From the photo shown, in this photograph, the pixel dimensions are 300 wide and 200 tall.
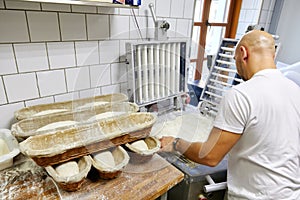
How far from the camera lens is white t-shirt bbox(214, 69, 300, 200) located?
2.39 ft

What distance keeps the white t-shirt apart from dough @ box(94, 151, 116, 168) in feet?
1.39

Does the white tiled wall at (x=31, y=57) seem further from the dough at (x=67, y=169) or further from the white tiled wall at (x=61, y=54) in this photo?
the dough at (x=67, y=169)

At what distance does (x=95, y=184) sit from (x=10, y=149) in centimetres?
37

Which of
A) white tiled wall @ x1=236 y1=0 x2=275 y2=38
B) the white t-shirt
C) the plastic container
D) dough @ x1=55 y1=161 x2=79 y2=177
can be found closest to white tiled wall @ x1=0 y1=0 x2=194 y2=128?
the plastic container

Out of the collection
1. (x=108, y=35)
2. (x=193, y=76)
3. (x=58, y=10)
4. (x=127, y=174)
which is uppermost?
(x=58, y=10)

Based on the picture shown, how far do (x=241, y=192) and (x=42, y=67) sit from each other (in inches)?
41.9

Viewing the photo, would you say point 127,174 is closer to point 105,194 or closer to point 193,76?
point 105,194

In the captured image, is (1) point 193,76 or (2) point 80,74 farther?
(1) point 193,76

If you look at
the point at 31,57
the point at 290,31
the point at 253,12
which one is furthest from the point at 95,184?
the point at 290,31

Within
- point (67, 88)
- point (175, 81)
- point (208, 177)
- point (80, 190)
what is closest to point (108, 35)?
point (67, 88)

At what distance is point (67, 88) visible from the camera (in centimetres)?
105

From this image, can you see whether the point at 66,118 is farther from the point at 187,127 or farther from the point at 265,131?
the point at 265,131

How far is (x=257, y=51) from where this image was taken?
81cm

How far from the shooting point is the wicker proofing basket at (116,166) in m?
0.68
